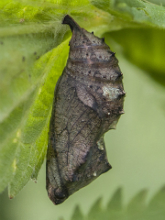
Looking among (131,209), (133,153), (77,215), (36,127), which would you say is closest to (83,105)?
(36,127)

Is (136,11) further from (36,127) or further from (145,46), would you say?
(36,127)

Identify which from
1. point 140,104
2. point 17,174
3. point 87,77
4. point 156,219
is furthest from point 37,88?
point 140,104

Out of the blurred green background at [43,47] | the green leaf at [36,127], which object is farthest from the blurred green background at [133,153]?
the green leaf at [36,127]

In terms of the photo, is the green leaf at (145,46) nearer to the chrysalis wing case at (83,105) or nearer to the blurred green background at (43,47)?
the blurred green background at (43,47)

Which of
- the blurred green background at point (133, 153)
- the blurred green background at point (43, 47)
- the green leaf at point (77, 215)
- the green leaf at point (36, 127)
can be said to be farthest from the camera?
the blurred green background at point (133, 153)

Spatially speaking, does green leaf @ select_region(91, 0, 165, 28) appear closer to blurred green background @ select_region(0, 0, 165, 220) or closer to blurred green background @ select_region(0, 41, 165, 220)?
blurred green background @ select_region(0, 0, 165, 220)

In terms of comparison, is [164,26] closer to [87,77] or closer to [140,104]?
[87,77]
